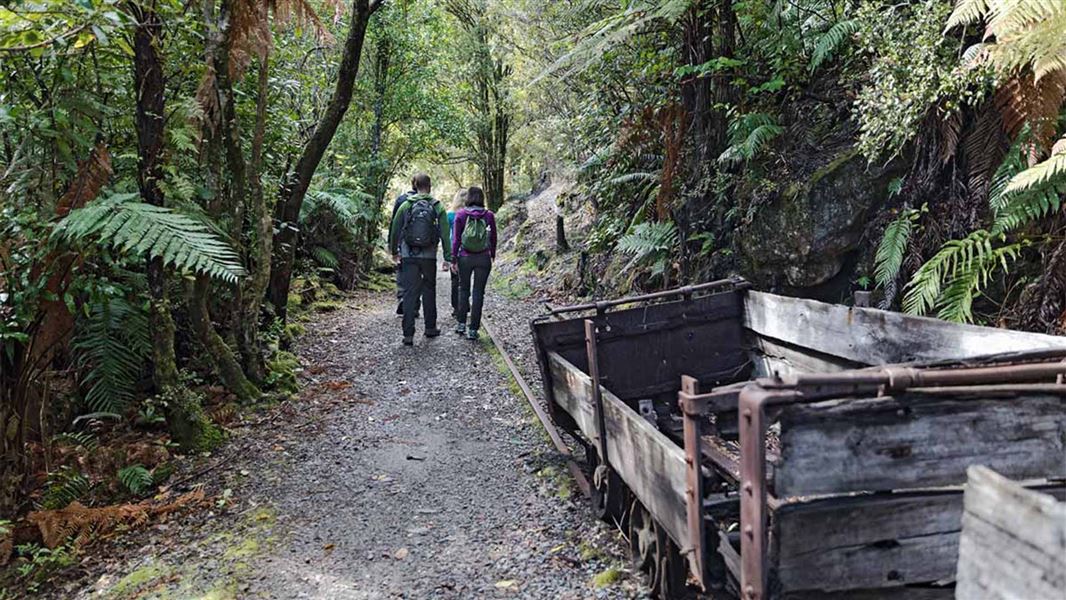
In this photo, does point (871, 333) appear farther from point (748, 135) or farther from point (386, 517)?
point (748, 135)

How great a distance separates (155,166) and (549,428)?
355 cm

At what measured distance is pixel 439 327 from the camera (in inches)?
403

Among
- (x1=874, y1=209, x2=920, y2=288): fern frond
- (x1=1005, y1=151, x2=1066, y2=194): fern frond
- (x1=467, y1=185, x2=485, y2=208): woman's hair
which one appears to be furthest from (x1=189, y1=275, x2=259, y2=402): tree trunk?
(x1=1005, y1=151, x2=1066, y2=194): fern frond

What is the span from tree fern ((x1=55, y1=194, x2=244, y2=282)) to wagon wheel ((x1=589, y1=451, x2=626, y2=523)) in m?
2.45

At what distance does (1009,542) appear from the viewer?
149cm

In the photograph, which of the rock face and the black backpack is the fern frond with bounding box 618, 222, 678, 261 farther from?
the black backpack

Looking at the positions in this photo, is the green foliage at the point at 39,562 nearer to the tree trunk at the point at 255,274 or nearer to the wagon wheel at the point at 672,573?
the tree trunk at the point at 255,274

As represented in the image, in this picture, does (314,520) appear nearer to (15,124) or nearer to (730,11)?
(15,124)

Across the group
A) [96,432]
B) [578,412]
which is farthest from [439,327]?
[578,412]

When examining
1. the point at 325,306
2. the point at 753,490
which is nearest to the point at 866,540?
the point at 753,490

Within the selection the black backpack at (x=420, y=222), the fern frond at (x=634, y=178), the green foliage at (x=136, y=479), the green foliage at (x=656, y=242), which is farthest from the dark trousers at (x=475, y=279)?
the green foliage at (x=136, y=479)

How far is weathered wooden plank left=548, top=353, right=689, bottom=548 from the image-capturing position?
265 centimetres

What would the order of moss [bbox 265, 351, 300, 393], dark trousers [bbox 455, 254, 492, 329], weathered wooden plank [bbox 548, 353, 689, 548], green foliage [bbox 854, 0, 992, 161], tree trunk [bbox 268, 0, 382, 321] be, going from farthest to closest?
dark trousers [bbox 455, 254, 492, 329]
tree trunk [bbox 268, 0, 382, 321]
moss [bbox 265, 351, 300, 393]
green foliage [bbox 854, 0, 992, 161]
weathered wooden plank [bbox 548, 353, 689, 548]

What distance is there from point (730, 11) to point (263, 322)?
632cm
